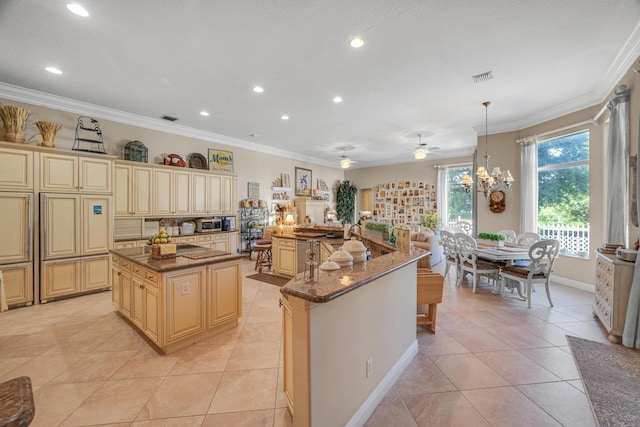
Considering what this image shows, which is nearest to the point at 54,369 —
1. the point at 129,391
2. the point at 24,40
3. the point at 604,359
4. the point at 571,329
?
the point at 129,391

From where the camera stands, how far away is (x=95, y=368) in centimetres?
233

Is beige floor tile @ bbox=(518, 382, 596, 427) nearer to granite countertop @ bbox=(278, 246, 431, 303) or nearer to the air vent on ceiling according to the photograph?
Result: granite countertop @ bbox=(278, 246, 431, 303)

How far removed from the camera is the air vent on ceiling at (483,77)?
3.44 meters

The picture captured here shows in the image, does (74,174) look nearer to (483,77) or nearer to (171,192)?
(171,192)

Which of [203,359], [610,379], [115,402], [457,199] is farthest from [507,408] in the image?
[457,199]

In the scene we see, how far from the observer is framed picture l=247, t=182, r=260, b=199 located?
7.18 meters

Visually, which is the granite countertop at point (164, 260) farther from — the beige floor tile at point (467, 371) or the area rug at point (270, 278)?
the beige floor tile at point (467, 371)

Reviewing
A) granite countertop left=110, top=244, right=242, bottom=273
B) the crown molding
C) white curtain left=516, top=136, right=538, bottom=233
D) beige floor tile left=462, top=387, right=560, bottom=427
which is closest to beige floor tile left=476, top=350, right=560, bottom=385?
beige floor tile left=462, top=387, right=560, bottom=427

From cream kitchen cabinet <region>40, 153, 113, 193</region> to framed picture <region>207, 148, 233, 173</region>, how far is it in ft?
7.23

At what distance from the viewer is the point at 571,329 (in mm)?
3100

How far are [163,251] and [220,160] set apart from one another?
4184mm

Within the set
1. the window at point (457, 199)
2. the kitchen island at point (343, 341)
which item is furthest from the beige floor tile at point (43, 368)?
the window at point (457, 199)

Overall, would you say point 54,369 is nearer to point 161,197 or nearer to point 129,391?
point 129,391

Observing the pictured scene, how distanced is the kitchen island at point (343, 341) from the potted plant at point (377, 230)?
1.12 metres
